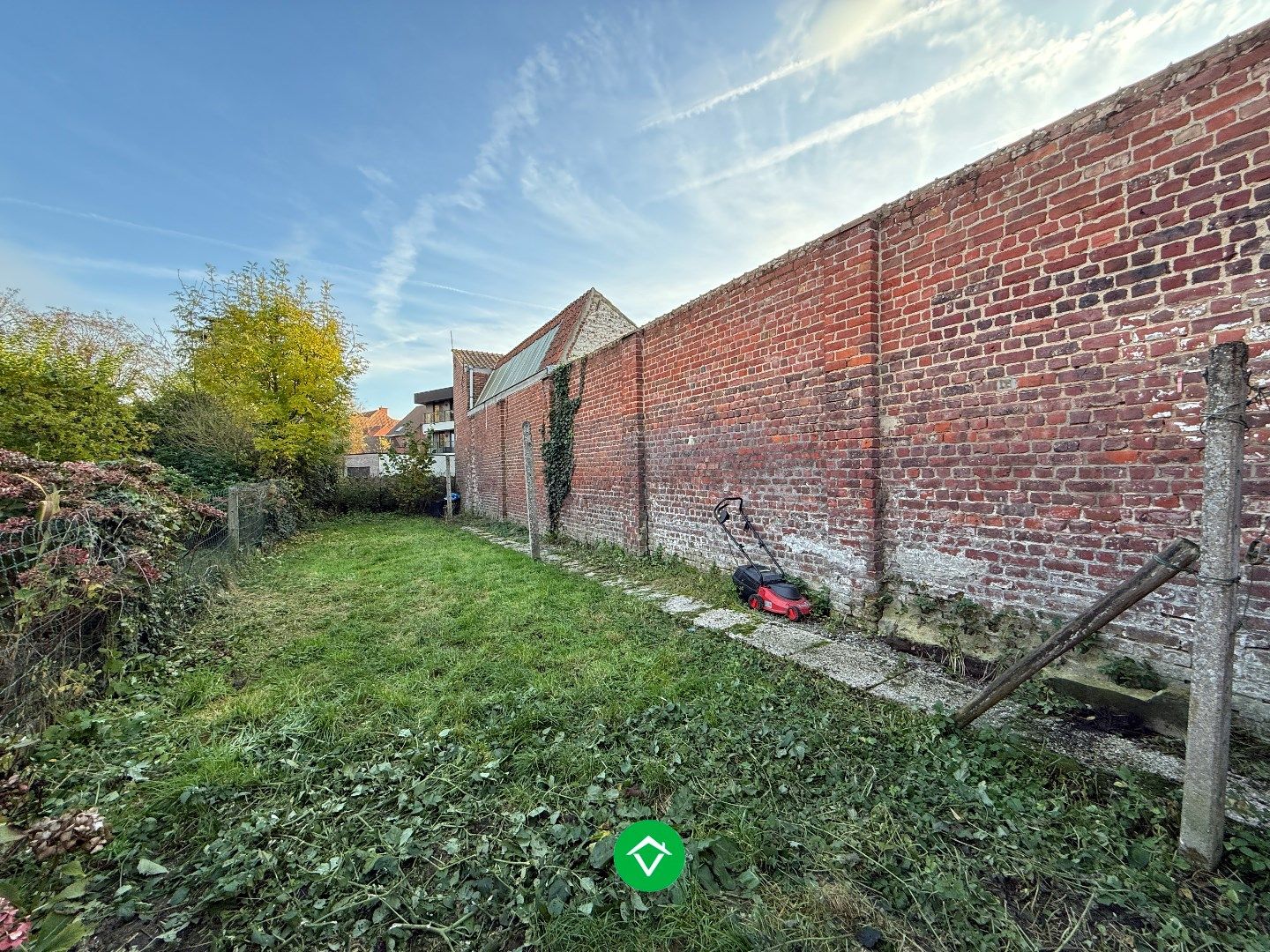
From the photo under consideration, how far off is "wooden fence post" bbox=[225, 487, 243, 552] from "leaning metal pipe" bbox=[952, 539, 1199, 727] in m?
8.83

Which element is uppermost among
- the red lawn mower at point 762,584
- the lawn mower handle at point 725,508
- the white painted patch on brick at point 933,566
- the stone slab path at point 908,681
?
the lawn mower handle at point 725,508

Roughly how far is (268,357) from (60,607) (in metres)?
11.9

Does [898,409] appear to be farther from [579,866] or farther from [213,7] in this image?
[213,7]

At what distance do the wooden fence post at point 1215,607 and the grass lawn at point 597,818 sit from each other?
0.17 meters

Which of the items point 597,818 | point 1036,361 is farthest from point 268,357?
point 1036,361

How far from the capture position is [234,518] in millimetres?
7121

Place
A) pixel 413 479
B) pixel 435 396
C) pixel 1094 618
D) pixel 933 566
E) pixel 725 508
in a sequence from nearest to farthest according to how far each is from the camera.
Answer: pixel 1094 618
pixel 933 566
pixel 725 508
pixel 413 479
pixel 435 396

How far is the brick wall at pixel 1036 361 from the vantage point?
7.60ft

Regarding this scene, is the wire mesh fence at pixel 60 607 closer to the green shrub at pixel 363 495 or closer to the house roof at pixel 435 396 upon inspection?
the green shrub at pixel 363 495

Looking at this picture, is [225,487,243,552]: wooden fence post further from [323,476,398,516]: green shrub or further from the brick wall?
[323,476,398,516]: green shrub

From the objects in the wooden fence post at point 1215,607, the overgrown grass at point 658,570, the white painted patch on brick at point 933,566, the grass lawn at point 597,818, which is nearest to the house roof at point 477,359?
the overgrown grass at point 658,570

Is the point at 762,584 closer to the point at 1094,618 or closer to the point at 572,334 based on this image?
the point at 1094,618

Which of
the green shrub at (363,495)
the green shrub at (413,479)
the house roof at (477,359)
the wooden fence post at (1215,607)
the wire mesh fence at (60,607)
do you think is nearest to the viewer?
the wooden fence post at (1215,607)

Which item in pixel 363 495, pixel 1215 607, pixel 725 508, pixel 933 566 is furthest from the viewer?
pixel 363 495
